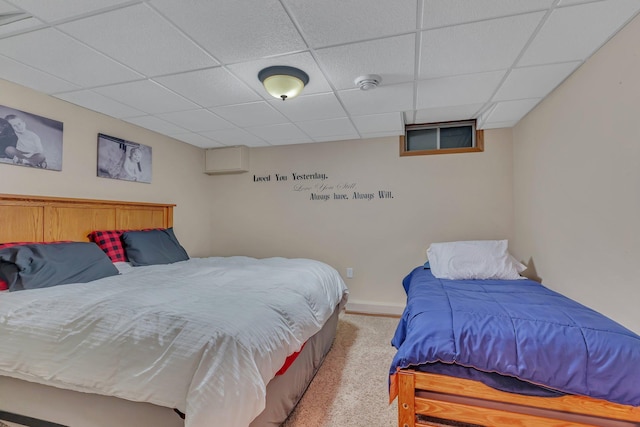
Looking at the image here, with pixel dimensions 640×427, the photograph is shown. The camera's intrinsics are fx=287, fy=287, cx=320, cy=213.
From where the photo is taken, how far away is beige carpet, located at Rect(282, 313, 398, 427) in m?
1.75

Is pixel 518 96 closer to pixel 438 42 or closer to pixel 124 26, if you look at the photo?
pixel 438 42

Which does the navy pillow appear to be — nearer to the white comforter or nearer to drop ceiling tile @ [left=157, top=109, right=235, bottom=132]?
the white comforter

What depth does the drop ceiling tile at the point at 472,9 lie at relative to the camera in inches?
56.3

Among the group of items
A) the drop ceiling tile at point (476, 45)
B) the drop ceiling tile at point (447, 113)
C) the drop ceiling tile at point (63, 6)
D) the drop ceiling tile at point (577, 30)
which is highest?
the drop ceiling tile at point (447, 113)

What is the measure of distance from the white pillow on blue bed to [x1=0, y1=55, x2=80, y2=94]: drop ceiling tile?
3.58 m

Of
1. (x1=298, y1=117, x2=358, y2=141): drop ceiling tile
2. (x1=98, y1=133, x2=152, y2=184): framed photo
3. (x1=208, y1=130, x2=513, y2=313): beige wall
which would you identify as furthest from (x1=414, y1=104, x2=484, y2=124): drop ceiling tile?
Answer: (x1=98, y1=133, x2=152, y2=184): framed photo

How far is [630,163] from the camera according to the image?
5.33 ft

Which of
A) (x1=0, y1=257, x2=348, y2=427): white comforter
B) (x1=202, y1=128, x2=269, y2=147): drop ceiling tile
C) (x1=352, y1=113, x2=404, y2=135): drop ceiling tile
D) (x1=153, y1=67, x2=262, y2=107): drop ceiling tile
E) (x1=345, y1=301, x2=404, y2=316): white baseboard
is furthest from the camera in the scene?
(x1=345, y1=301, x2=404, y2=316): white baseboard

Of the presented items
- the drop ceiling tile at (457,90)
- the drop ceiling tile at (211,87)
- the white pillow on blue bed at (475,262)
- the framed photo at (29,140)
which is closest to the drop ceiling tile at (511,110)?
the drop ceiling tile at (457,90)

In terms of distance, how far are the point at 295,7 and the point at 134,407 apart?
6.86ft

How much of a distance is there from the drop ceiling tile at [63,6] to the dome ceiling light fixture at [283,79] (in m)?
A: 0.87

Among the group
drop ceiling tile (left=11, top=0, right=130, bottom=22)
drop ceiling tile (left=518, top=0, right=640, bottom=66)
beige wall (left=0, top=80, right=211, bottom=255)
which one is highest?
drop ceiling tile (left=11, top=0, right=130, bottom=22)

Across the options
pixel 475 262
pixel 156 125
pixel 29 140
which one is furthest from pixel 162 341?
pixel 156 125

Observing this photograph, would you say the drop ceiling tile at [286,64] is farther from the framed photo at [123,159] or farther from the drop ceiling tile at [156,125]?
the framed photo at [123,159]
